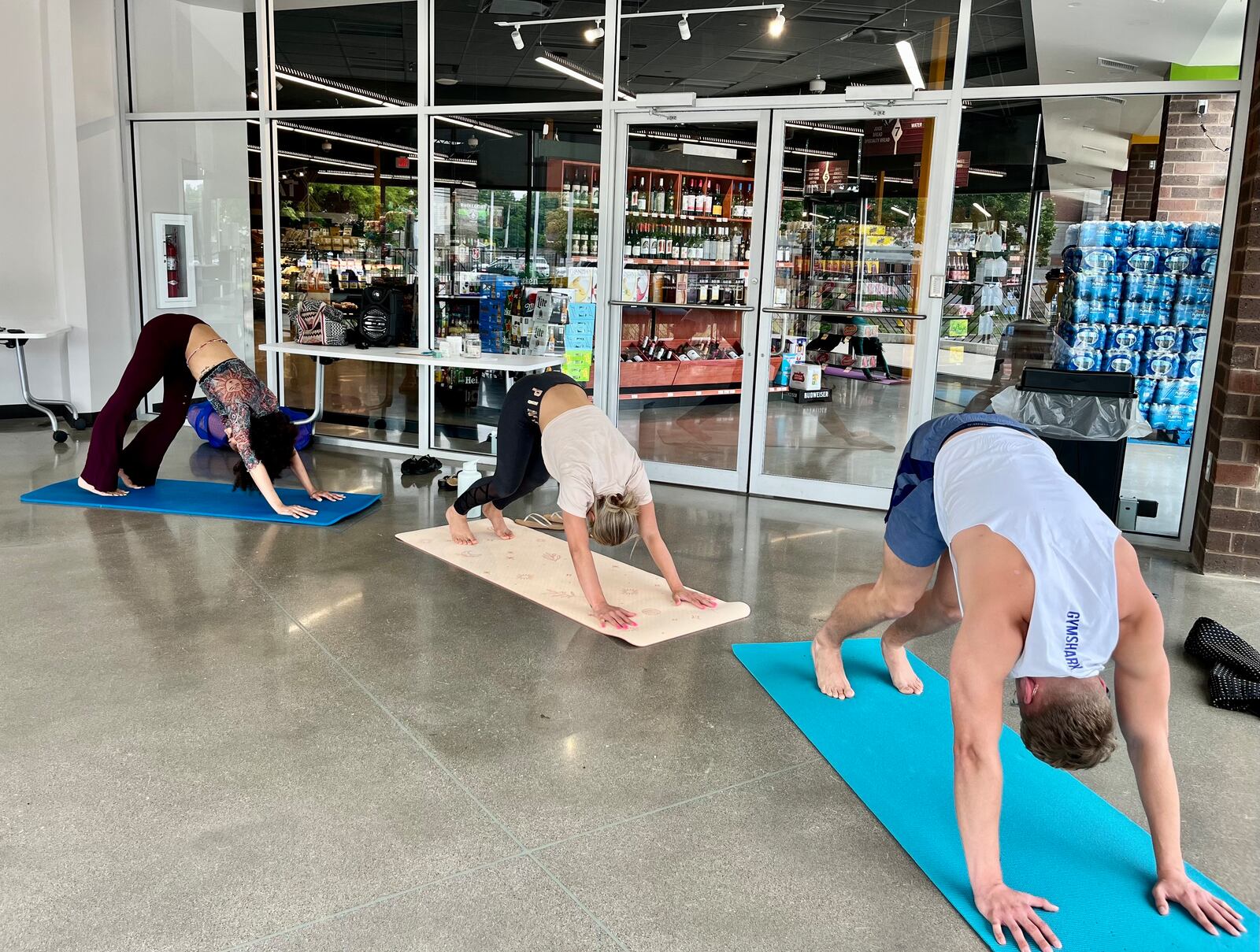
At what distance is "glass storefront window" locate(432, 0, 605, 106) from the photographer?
6.43m

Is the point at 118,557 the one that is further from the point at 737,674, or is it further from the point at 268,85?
the point at 268,85

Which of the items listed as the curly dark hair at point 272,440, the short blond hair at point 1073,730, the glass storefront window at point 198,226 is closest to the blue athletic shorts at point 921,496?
the short blond hair at point 1073,730

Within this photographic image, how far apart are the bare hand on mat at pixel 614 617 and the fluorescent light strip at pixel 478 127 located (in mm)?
4076

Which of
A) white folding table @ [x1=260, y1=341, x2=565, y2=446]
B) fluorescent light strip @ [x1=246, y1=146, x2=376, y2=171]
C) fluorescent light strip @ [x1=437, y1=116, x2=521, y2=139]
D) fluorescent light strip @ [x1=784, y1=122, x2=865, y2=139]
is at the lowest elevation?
white folding table @ [x1=260, y1=341, x2=565, y2=446]

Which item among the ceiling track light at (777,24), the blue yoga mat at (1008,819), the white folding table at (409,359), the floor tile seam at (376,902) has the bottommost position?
the floor tile seam at (376,902)

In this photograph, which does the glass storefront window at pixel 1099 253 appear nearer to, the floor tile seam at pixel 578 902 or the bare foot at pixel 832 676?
the bare foot at pixel 832 676

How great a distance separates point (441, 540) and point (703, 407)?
2.20 meters

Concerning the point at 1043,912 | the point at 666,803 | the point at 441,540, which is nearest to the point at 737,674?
the point at 666,803

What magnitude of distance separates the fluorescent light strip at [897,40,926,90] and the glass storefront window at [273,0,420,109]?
10.9 ft

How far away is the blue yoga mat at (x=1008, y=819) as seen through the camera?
2.23m

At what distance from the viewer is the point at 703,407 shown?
656 cm

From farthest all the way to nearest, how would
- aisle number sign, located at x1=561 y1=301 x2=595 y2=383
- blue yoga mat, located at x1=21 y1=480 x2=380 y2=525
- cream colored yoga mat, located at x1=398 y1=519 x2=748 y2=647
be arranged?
aisle number sign, located at x1=561 y1=301 x2=595 y2=383, blue yoga mat, located at x1=21 y1=480 x2=380 y2=525, cream colored yoga mat, located at x1=398 y1=519 x2=748 y2=647

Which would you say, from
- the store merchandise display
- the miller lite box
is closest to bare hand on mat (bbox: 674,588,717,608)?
the miller lite box

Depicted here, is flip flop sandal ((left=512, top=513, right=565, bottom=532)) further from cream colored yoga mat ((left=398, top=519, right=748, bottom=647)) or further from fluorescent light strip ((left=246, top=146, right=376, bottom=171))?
fluorescent light strip ((left=246, top=146, right=376, bottom=171))
